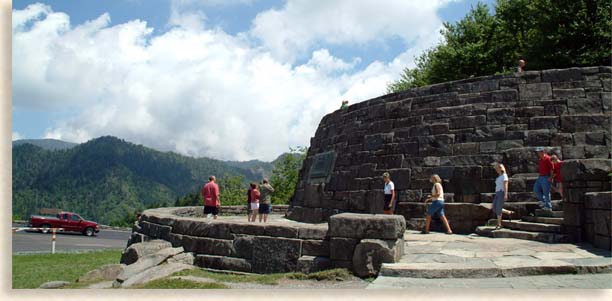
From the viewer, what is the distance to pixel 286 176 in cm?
4291

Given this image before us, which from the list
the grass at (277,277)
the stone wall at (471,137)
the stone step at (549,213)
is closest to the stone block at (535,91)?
the stone wall at (471,137)

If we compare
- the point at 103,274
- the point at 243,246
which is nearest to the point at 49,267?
the point at 103,274

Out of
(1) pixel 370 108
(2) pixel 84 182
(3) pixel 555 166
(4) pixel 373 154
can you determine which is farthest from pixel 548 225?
(2) pixel 84 182

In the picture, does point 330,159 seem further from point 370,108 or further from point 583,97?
point 583,97

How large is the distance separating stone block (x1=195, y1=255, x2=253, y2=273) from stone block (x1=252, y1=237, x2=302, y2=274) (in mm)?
145

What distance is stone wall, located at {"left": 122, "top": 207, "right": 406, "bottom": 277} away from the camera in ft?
21.7

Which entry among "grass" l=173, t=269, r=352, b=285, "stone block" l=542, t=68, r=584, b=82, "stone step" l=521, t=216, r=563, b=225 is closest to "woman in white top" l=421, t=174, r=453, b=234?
"stone step" l=521, t=216, r=563, b=225

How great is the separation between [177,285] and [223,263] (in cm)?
178

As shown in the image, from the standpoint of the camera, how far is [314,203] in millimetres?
14188

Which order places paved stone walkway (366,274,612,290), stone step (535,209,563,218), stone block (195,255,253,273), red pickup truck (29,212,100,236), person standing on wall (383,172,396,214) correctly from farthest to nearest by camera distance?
1. red pickup truck (29,212,100,236)
2. person standing on wall (383,172,396,214)
3. stone step (535,209,563,218)
4. stone block (195,255,253,273)
5. paved stone walkway (366,274,612,290)

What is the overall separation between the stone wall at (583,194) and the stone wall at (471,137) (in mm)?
2261

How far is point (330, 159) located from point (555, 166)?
21.2 feet

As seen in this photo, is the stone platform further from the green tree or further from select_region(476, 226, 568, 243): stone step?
the green tree

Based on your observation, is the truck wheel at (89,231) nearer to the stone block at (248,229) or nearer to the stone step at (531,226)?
the stone block at (248,229)
